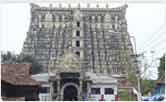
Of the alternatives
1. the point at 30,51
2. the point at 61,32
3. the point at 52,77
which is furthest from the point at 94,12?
the point at 52,77

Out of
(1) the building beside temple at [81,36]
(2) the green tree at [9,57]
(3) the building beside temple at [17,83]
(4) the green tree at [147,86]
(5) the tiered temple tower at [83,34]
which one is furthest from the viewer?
(5) the tiered temple tower at [83,34]

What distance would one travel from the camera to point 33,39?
48.0 meters

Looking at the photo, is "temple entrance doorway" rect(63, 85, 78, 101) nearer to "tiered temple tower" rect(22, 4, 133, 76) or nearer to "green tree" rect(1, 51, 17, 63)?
"green tree" rect(1, 51, 17, 63)

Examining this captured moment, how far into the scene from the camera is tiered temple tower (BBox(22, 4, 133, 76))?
4675 cm

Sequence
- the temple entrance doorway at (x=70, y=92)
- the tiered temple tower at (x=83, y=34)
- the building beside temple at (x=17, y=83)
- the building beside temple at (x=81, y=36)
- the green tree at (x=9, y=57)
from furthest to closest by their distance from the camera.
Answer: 1. the tiered temple tower at (x=83, y=34)
2. the building beside temple at (x=81, y=36)
3. the temple entrance doorway at (x=70, y=92)
4. the green tree at (x=9, y=57)
5. the building beside temple at (x=17, y=83)

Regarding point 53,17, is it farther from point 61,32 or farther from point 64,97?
point 64,97

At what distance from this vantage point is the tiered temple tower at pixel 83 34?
46750 mm

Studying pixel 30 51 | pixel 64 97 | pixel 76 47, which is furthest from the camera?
pixel 30 51

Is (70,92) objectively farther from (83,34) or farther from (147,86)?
(147,86)

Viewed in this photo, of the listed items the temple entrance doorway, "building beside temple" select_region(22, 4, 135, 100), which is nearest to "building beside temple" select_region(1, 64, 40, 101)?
the temple entrance doorway

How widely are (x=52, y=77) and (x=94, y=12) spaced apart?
15.4 m

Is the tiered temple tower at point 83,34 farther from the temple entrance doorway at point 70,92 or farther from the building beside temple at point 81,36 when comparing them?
the temple entrance doorway at point 70,92

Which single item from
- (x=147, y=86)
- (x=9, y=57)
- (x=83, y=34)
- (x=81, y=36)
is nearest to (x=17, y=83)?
(x=147, y=86)

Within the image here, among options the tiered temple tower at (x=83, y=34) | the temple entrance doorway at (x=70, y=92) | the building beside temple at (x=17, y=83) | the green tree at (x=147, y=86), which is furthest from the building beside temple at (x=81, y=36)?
the building beside temple at (x=17, y=83)
